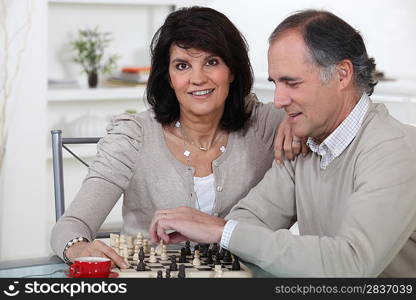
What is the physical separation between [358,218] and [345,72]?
Result: 0.42 metres

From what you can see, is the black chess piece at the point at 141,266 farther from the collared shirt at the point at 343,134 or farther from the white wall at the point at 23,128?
the white wall at the point at 23,128

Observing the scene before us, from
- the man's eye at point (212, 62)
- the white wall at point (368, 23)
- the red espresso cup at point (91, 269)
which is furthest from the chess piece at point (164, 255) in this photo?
the white wall at point (368, 23)

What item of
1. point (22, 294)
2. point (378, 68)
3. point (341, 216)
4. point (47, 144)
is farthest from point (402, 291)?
point (378, 68)

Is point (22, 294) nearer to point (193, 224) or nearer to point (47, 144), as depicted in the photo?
point (193, 224)

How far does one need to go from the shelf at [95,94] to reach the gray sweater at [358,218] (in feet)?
9.23

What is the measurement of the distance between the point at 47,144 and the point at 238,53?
2.40 metres

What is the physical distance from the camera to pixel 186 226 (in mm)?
2033

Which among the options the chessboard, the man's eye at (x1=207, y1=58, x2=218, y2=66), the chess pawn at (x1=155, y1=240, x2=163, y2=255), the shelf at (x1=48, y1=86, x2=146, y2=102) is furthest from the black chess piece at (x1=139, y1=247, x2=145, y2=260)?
the shelf at (x1=48, y1=86, x2=146, y2=102)

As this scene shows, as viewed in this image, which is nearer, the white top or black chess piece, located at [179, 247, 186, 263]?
black chess piece, located at [179, 247, 186, 263]

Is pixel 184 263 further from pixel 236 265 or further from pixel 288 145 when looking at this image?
pixel 288 145

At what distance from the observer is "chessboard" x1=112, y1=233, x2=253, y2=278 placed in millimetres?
1892

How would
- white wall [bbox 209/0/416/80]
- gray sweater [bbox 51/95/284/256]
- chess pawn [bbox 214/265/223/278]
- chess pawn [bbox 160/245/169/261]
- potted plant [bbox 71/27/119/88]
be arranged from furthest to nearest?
white wall [bbox 209/0/416/80] < potted plant [bbox 71/27/119/88] < gray sweater [bbox 51/95/284/256] < chess pawn [bbox 160/245/169/261] < chess pawn [bbox 214/265/223/278]

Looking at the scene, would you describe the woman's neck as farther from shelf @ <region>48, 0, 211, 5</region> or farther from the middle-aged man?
shelf @ <region>48, 0, 211, 5</region>

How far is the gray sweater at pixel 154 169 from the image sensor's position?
2.46 m
